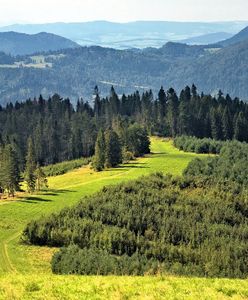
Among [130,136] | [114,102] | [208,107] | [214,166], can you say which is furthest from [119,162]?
[114,102]

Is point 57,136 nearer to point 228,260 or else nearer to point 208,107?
point 208,107

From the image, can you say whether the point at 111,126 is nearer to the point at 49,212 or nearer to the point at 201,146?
the point at 201,146

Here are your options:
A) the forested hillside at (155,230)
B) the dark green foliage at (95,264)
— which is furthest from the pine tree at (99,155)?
the dark green foliage at (95,264)

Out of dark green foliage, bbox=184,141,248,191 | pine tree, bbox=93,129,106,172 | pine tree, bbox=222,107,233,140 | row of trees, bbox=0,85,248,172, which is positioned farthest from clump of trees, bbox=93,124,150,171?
pine tree, bbox=222,107,233,140

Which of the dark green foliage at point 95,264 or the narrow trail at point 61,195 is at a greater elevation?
the dark green foliage at point 95,264

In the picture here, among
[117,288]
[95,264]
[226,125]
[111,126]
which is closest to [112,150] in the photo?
[111,126]

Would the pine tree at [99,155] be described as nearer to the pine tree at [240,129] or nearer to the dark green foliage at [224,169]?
the dark green foliage at [224,169]
